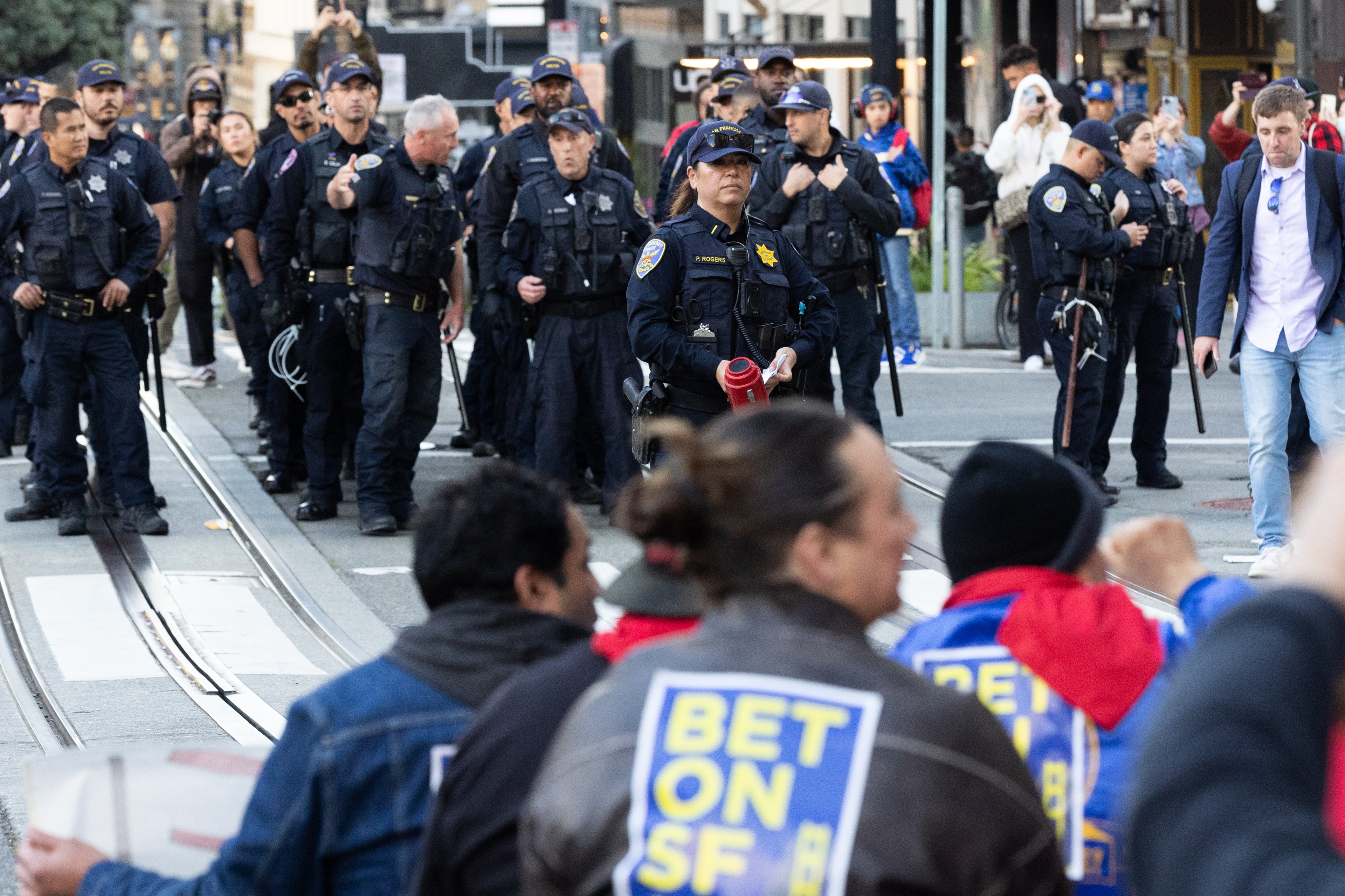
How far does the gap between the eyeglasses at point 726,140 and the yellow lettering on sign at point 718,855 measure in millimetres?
5896

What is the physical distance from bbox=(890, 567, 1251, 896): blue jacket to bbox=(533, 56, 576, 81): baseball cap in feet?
26.7

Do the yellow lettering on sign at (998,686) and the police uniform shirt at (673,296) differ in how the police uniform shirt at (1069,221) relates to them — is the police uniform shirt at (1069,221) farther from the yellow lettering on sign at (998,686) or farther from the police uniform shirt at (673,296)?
the yellow lettering on sign at (998,686)

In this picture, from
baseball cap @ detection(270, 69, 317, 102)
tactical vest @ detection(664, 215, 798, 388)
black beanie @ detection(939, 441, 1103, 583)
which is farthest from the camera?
baseball cap @ detection(270, 69, 317, 102)

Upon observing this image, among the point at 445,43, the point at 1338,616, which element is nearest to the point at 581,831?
the point at 1338,616

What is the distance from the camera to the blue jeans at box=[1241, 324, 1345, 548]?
8031 mm

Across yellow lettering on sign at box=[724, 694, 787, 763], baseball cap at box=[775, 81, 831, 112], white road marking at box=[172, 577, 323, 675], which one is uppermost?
baseball cap at box=[775, 81, 831, 112]

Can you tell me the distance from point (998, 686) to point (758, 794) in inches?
31.8

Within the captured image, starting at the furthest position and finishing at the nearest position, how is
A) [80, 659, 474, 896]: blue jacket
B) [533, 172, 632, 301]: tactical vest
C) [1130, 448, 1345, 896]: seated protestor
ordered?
[533, 172, 632, 301]: tactical vest
[80, 659, 474, 896]: blue jacket
[1130, 448, 1345, 896]: seated protestor

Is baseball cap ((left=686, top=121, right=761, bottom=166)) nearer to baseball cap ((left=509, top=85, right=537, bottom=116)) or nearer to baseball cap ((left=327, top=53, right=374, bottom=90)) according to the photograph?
baseball cap ((left=327, top=53, right=374, bottom=90))

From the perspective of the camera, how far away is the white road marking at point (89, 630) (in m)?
7.35

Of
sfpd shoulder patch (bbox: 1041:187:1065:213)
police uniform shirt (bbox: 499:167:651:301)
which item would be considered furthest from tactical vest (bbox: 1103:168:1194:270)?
police uniform shirt (bbox: 499:167:651:301)

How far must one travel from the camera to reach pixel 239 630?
7.95m

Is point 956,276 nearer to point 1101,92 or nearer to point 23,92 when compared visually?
point 1101,92

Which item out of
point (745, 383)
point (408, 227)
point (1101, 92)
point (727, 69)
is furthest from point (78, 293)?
point (1101, 92)
